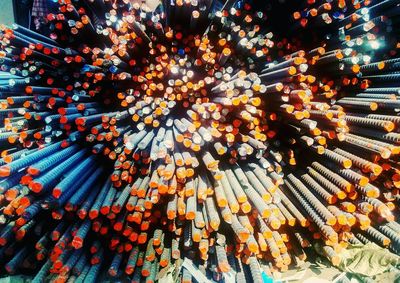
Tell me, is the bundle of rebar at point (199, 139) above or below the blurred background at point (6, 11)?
below

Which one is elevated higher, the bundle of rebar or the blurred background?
the blurred background

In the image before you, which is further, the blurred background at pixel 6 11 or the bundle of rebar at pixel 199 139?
the blurred background at pixel 6 11

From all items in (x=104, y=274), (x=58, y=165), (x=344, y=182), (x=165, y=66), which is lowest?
(x=104, y=274)

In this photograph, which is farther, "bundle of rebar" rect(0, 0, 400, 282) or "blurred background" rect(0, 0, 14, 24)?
"blurred background" rect(0, 0, 14, 24)

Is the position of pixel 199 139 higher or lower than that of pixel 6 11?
lower

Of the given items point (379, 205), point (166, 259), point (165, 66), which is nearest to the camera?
point (379, 205)

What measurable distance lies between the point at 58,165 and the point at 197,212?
119cm

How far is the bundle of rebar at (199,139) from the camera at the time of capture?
2094mm

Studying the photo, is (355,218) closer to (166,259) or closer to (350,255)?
(350,255)

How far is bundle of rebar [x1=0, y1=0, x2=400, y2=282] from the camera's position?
2.09 m

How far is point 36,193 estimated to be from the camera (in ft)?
6.59

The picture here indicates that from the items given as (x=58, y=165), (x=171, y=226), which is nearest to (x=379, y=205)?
(x=171, y=226)

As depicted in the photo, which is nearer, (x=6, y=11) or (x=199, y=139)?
(x=199, y=139)

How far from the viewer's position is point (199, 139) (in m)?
2.13
